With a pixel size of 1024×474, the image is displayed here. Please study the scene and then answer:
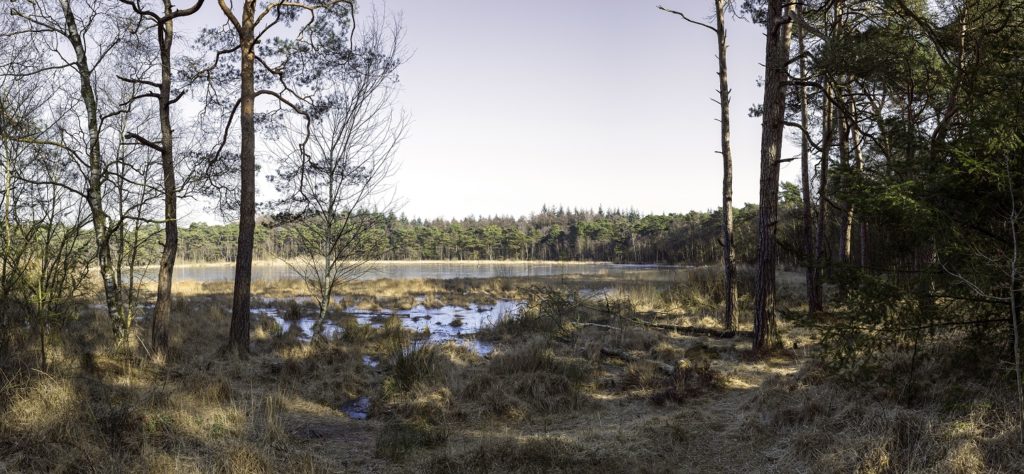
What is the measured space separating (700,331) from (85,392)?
9805mm

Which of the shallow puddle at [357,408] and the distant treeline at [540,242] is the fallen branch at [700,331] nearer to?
the shallow puddle at [357,408]

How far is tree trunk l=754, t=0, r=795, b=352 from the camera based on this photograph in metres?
7.95

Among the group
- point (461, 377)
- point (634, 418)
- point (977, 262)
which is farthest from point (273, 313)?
point (977, 262)

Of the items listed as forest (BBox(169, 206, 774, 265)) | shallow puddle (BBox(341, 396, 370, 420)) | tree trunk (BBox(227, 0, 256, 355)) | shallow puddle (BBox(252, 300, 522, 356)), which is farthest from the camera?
forest (BBox(169, 206, 774, 265))

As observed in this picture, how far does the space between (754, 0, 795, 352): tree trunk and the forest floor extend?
67 centimetres

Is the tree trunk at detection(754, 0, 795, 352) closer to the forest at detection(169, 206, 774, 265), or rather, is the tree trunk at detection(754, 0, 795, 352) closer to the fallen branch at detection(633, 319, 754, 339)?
the fallen branch at detection(633, 319, 754, 339)

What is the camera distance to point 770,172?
7.99 metres

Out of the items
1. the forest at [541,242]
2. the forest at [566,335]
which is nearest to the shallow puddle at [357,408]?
the forest at [566,335]

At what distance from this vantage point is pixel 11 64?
749 centimetres

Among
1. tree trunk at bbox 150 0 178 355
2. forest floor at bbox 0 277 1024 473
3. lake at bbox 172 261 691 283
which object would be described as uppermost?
tree trunk at bbox 150 0 178 355

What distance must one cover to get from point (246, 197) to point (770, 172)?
8.83 meters

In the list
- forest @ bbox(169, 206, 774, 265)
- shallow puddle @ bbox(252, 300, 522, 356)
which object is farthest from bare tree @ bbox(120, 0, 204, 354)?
forest @ bbox(169, 206, 774, 265)

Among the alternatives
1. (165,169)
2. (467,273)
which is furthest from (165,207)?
(467,273)

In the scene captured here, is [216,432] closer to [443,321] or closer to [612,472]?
[612,472]
